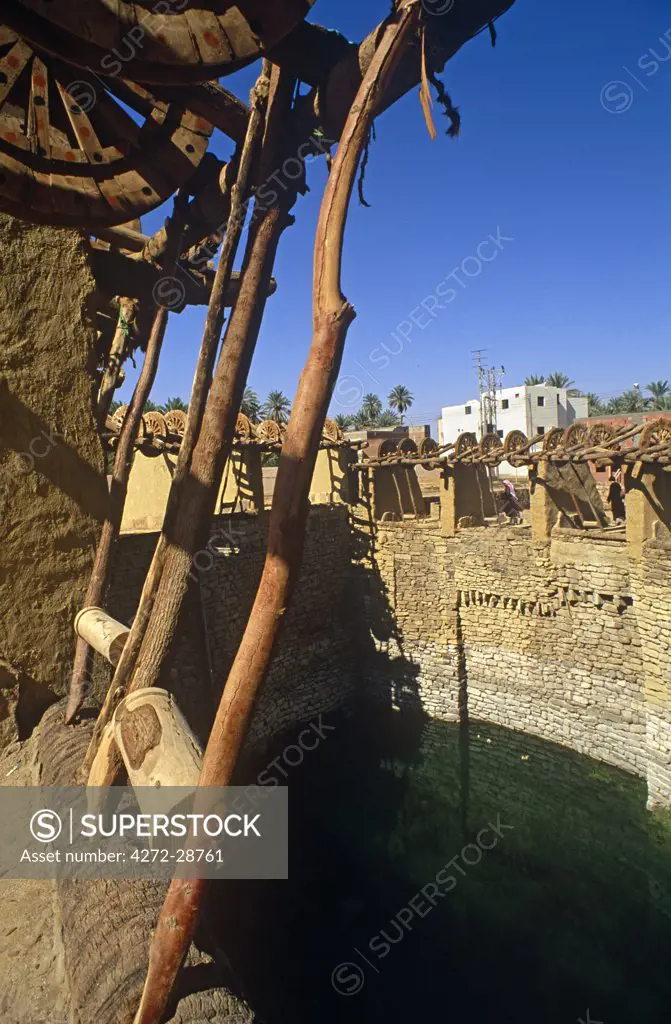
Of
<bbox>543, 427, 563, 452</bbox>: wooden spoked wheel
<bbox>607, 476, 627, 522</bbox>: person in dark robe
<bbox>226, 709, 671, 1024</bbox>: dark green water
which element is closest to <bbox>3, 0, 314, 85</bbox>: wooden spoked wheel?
<bbox>226, 709, 671, 1024</bbox>: dark green water

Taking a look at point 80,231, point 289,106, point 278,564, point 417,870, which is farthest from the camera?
point 417,870

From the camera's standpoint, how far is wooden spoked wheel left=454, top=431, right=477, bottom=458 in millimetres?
12227

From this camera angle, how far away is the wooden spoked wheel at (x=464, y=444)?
12.2 metres

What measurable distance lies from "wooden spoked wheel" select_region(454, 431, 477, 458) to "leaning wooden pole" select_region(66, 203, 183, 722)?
8.94 meters

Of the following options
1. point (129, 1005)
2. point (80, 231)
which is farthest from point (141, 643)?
point (80, 231)

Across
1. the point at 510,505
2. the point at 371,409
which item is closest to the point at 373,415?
the point at 371,409

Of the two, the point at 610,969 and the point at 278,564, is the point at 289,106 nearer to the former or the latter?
the point at 278,564

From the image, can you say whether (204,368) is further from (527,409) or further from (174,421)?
(527,409)

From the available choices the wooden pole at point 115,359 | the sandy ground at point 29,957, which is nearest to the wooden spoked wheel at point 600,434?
the wooden pole at point 115,359

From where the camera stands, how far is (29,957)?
2.39m

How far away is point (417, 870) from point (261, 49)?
10459 millimetres

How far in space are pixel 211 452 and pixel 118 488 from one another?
6.70 feet

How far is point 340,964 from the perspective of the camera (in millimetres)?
7312

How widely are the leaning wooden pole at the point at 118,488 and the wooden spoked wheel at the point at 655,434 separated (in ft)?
26.2
